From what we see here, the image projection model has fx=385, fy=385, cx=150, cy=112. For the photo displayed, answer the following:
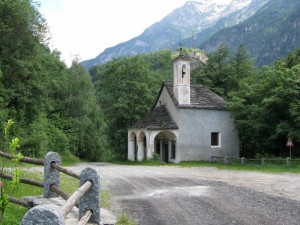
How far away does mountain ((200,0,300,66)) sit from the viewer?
480 ft

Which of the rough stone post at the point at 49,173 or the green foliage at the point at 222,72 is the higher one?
the green foliage at the point at 222,72

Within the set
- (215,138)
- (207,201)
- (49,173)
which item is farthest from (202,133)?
(49,173)

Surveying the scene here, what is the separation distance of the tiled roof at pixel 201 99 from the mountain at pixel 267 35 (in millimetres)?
99271

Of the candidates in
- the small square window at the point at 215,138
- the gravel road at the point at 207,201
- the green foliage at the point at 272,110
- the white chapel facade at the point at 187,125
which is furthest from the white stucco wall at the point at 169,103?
the gravel road at the point at 207,201

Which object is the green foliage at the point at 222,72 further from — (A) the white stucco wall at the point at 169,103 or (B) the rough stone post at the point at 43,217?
(B) the rough stone post at the point at 43,217

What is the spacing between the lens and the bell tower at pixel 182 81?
33500 millimetres

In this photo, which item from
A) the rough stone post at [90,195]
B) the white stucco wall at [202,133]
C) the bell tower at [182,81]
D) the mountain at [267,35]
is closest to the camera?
the rough stone post at [90,195]

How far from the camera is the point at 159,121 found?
34312mm

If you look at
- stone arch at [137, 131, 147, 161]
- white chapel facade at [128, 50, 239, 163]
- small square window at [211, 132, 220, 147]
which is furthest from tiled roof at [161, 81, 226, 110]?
stone arch at [137, 131, 147, 161]

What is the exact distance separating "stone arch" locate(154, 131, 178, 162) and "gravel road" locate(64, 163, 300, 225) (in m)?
16.4

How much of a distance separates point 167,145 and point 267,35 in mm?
142596

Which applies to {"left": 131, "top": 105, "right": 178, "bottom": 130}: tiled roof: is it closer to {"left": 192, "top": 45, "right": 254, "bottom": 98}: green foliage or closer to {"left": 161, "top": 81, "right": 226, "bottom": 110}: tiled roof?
{"left": 161, "top": 81, "right": 226, "bottom": 110}: tiled roof

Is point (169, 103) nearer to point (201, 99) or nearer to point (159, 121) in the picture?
point (159, 121)

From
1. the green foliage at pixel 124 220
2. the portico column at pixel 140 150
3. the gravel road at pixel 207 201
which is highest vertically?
the portico column at pixel 140 150
